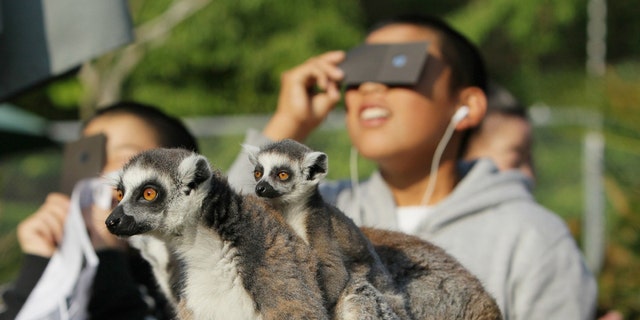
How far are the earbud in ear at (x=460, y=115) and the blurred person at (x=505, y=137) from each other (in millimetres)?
1090

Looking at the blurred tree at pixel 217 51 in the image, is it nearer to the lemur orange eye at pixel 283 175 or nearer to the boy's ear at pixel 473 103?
the boy's ear at pixel 473 103

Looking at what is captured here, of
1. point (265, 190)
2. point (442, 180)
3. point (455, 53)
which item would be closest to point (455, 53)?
point (455, 53)

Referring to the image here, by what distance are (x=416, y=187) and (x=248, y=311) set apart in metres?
1.64

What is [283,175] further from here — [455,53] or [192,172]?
[455,53]

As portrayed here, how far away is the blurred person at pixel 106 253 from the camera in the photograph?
2.82 metres

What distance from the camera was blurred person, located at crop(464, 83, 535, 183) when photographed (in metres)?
4.49

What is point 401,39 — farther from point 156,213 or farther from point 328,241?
point 156,213

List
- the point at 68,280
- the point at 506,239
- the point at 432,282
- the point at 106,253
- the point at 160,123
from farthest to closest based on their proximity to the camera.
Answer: the point at 160,123 < the point at 106,253 < the point at 506,239 < the point at 68,280 < the point at 432,282

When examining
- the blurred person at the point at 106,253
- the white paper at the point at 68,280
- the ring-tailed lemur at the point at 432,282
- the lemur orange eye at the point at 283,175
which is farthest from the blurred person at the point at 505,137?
the lemur orange eye at the point at 283,175

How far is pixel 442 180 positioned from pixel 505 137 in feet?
4.92

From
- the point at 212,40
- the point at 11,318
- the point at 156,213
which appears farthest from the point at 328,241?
the point at 212,40

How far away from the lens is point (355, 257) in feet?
6.47

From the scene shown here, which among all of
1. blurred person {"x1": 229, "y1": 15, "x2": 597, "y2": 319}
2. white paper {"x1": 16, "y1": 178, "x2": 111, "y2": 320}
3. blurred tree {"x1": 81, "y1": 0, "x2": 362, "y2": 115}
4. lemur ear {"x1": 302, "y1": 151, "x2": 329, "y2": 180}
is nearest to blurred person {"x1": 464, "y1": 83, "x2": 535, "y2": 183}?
blurred person {"x1": 229, "y1": 15, "x2": 597, "y2": 319}

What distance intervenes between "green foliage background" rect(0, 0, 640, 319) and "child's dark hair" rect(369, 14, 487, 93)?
2793 mm
